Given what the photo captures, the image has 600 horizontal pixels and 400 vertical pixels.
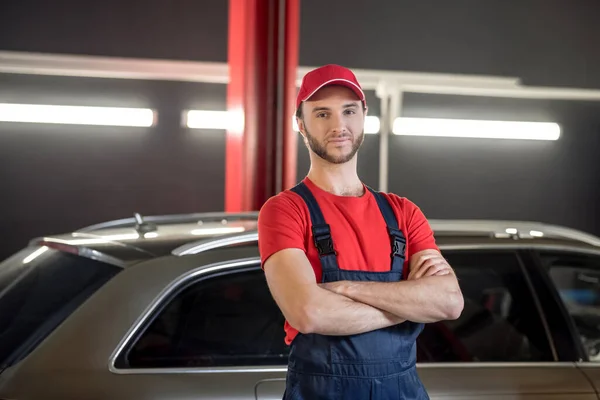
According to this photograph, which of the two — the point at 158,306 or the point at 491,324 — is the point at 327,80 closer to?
the point at 158,306

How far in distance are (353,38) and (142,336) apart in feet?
12.1

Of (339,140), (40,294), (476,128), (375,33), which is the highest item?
(375,33)

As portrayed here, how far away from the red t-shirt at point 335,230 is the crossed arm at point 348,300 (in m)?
0.04

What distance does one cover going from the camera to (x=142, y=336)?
5.14ft

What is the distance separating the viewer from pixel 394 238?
1.41 m

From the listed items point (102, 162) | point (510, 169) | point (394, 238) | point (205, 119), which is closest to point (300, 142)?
point (205, 119)

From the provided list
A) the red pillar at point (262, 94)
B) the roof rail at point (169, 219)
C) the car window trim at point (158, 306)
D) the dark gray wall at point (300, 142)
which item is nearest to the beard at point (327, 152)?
the car window trim at point (158, 306)

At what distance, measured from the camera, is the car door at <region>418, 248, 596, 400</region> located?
1751 mm

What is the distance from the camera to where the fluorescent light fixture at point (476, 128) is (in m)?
5.05

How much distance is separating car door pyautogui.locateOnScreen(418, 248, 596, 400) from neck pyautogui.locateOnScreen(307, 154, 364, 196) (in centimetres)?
61

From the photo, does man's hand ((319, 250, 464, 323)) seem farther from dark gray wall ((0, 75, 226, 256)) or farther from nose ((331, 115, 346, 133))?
dark gray wall ((0, 75, 226, 256))

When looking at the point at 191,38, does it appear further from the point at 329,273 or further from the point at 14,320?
the point at 329,273

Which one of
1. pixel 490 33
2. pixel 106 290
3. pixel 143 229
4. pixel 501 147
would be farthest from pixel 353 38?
pixel 106 290

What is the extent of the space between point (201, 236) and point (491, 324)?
1.03 metres
